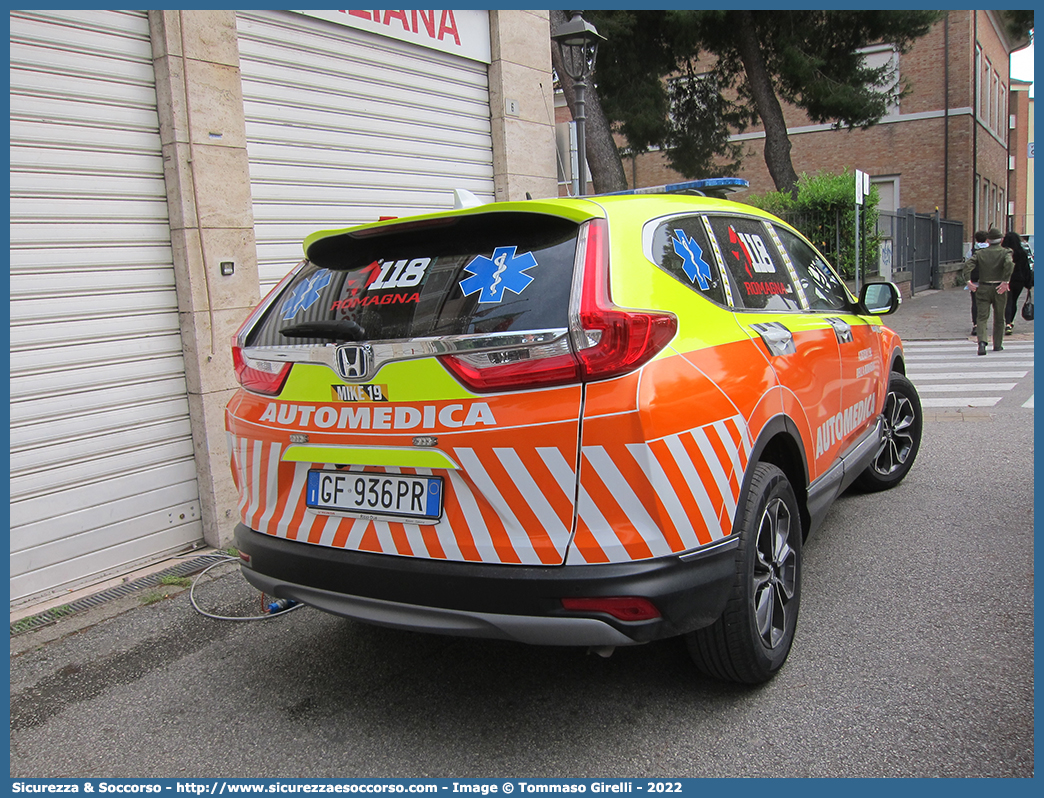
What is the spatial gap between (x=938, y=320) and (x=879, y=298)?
1409 centimetres

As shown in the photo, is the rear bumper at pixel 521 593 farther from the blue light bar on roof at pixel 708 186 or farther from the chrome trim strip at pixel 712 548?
the blue light bar on roof at pixel 708 186

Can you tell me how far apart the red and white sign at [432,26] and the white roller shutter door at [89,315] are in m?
1.95

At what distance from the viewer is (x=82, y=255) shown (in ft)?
15.4

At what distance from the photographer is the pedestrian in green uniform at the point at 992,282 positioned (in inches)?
476

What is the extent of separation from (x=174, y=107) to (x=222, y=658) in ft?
10.7

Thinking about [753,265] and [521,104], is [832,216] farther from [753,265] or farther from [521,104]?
[753,265]

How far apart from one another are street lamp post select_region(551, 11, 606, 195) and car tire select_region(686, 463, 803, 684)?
594cm

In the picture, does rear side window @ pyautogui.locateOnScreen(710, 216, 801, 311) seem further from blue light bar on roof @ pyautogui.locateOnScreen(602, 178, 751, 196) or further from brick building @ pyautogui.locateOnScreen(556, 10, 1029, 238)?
brick building @ pyautogui.locateOnScreen(556, 10, 1029, 238)

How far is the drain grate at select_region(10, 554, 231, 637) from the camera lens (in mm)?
4246

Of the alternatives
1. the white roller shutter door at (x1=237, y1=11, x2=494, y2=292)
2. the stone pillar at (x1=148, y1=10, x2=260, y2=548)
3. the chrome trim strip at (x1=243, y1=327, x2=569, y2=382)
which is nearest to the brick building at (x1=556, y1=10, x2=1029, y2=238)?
the white roller shutter door at (x1=237, y1=11, x2=494, y2=292)

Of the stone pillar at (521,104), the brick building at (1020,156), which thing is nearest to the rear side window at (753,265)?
Result: the stone pillar at (521,104)

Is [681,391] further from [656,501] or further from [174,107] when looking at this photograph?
[174,107]

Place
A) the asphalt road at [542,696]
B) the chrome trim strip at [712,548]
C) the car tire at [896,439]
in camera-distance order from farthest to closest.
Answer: the car tire at [896,439] → the asphalt road at [542,696] → the chrome trim strip at [712,548]
